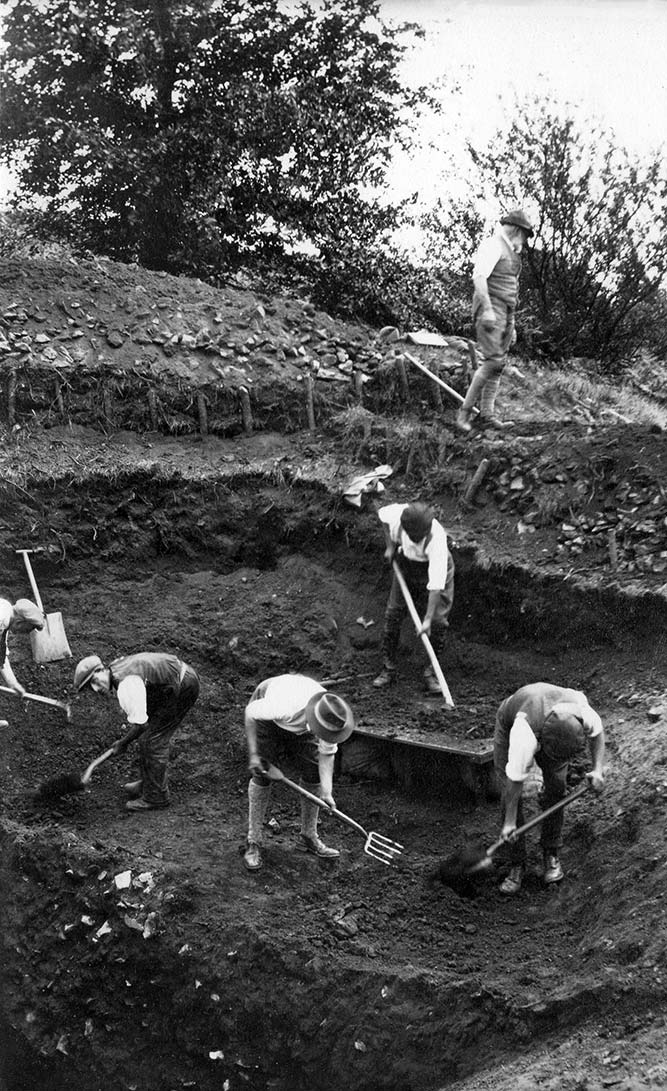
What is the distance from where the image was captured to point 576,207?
33.9ft

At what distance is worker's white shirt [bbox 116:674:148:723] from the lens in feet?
20.4

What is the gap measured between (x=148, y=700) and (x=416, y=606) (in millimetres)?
2494

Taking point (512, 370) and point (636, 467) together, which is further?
point (512, 370)

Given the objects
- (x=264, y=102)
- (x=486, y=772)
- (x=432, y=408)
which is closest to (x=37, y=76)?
(x=264, y=102)

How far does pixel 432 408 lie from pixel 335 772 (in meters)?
4.44

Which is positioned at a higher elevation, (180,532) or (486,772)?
(180,532)

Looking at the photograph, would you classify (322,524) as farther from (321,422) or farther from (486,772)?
A: (486,772)

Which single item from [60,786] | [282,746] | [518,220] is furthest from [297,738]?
[518,220]

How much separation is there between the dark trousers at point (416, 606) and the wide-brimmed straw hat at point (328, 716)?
1.88m

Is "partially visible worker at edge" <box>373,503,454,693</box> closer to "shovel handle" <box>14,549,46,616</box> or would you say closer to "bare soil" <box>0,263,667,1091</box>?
"bare soil" <box>0,263,667,1091</box>

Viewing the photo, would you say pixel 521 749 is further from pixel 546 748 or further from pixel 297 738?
pixel 297 738

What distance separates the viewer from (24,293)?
11.0 meters

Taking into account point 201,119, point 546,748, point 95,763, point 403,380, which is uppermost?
point 201,119

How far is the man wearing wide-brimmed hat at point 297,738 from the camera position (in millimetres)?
5773
